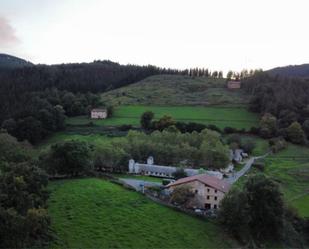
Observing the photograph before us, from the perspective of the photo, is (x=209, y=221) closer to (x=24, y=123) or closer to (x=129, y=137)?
(x=129, y=137)

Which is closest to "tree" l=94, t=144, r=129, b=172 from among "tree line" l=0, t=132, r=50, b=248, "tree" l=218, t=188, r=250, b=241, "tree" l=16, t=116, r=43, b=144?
"tree" l=218, t=188, r=250, b=241

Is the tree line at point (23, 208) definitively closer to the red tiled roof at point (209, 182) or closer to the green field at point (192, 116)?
the red tiled roof at point (209, 182)

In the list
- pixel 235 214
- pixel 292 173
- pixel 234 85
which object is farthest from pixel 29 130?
pixel 234 85

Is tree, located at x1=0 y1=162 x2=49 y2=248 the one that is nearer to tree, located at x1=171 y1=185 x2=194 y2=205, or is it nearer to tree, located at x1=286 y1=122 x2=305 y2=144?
tree, located at x1=171 y1=185 x2=194 y2=205

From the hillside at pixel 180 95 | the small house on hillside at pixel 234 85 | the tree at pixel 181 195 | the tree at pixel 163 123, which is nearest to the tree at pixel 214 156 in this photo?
the tree at pixel 181 195

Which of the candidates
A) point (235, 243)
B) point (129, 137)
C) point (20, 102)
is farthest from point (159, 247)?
point (20, 102)

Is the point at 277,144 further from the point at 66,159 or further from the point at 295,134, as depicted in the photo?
the point at 66,159

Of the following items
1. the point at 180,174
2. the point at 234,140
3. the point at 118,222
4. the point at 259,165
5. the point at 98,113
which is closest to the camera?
the point at 118,222
